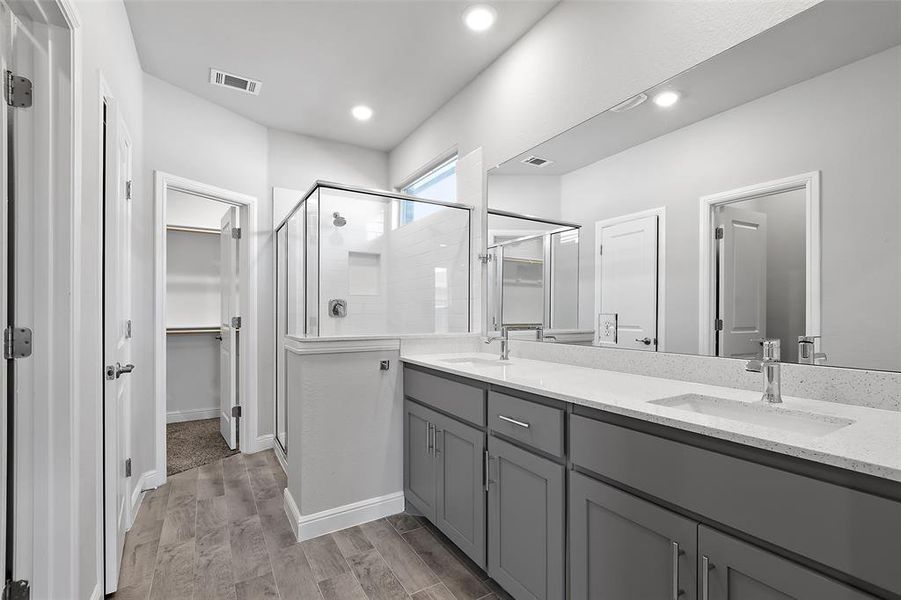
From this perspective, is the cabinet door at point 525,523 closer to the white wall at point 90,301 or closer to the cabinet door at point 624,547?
the cabinet door at point 624,547

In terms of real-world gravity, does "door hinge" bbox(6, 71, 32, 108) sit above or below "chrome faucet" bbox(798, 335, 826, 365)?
above

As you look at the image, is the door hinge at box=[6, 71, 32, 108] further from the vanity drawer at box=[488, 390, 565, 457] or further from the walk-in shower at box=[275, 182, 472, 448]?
the vanity drawer at box=[488, 390, 565, 457]

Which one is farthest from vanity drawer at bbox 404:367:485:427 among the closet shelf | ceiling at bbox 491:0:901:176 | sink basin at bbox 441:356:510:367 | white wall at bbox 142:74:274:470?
the closet shelf

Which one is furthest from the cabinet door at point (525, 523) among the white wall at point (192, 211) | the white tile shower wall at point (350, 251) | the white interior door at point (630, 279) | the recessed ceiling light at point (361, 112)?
the white wall at point (192, 211)

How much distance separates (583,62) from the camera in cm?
207

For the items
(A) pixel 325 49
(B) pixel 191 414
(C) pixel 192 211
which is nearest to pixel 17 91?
(A) pixel 325 49

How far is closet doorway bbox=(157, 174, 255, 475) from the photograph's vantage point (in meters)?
3.49

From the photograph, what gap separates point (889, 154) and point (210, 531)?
10.3 feet

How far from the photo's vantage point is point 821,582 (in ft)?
2.72

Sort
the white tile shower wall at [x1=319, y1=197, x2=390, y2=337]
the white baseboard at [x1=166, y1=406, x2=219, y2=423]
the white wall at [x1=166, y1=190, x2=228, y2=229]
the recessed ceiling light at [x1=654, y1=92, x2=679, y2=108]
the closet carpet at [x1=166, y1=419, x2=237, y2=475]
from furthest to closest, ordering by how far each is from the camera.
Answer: the white wall at [x1=166, y1=190, x2=228, y2=229], the white baseboard at [x1=166, y1=406, x2=219, y2=423], the closet carpet at [x1=166, y1=419, x2=237, y2=475], the white tile shower wall at [x1=319, y1=197, x2=390, y2=337], the recessed ceiling light at [x1=654, y1=92, x2=679, y2=108]

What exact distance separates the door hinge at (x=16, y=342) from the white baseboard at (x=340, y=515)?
1.43m

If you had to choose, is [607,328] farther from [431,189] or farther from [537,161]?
[431,189]

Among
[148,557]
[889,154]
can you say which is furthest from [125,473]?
[889,154]

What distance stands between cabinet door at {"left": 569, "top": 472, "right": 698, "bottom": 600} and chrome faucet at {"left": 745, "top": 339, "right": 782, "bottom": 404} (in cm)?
49
